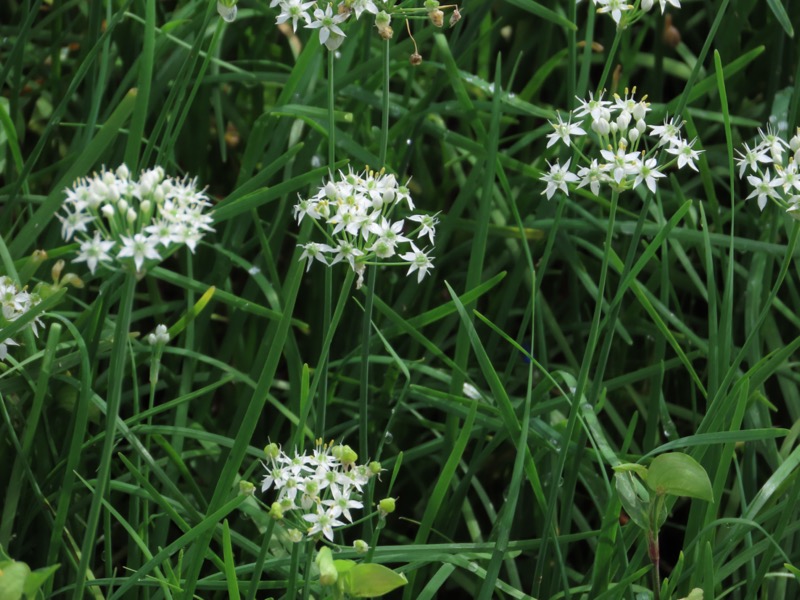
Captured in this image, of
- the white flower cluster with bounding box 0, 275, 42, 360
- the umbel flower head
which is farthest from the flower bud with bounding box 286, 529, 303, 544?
the umbel flower head

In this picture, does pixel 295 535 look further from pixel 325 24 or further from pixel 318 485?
pixel 325 24

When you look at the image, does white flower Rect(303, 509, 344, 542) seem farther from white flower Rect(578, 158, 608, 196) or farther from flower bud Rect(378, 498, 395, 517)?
white flower Rect(578, 158, 608, 196)

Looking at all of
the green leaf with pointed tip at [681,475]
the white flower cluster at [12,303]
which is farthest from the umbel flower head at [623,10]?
the white flower cluster at [12,303]

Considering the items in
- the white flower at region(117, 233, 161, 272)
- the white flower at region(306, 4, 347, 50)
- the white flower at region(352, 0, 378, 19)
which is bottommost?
the white flower at region(117, 233, 161, 272)

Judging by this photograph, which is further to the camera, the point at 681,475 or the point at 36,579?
the point at 681,475

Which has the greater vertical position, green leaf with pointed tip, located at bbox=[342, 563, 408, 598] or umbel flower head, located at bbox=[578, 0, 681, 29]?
umbel flower head, located at bbox=[578, 0, 681, 29]

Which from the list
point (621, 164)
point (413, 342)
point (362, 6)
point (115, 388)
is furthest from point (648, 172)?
point (413, 342)
